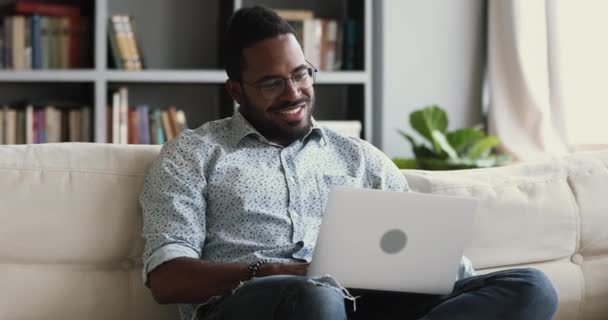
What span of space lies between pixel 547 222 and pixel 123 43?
2241 mm

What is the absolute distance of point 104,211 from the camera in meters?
1.98

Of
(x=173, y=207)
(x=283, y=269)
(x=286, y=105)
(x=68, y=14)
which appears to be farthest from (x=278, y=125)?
(x=68, y=14)

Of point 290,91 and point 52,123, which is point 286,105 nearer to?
point 290,91

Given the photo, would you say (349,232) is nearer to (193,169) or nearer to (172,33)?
(193,169)

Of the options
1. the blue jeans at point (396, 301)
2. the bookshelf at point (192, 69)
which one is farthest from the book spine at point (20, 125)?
the blue jeans at point (396, 301)

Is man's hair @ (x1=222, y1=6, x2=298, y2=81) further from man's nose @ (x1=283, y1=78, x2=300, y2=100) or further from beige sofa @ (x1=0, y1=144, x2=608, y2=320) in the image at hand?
beige sofa @ (x1=0, y1=144, x2=608, y2=320)

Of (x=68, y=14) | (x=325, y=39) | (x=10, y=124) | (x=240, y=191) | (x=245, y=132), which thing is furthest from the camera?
(x=325, y=39)

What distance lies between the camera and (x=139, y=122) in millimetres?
4070

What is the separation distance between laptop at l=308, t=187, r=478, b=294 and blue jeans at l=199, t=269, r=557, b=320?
0.21 feet

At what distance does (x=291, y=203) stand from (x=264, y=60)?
0.33m

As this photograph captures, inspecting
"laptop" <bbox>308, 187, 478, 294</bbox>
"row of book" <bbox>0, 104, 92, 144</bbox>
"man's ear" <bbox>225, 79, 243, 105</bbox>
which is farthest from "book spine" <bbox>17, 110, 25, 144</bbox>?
"laptop" <bbox>308, 187, 478, 294</bbox>

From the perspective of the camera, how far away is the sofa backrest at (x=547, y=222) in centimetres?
219

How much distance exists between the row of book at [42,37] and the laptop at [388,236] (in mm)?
2576

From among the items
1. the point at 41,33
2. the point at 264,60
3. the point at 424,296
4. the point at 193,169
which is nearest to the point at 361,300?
the point at 424,296
